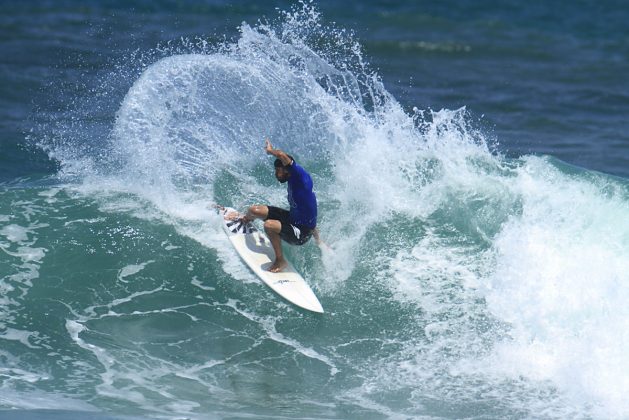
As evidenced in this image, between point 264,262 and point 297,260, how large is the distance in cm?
61

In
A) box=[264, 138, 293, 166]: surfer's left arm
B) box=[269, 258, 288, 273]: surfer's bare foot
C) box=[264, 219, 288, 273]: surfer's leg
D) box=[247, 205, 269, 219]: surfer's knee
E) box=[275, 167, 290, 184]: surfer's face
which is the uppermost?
box=[264, 138, 293, 166]: surfer's left arm

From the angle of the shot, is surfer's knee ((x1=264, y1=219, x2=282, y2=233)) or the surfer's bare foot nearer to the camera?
surfer's knee ((x1=264, y1=219, x2=282, y2=233))

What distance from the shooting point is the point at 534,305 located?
10.9 m

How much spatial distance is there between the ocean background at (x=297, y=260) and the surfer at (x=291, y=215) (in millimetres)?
672

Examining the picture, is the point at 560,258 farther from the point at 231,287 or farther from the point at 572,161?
the point at 572,161

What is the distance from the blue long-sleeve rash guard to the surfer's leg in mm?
204

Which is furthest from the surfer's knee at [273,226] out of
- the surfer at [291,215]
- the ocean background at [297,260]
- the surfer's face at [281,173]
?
the ocean background at [297,260]

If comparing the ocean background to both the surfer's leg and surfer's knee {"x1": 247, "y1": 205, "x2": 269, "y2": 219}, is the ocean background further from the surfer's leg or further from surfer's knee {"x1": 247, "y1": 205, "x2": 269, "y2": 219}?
surfer's knee {"x1": 247, "y1": 205, "x2": 269, "y2": 219}

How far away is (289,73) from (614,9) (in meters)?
20.5

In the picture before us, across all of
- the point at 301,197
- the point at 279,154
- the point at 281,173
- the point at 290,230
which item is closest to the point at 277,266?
the point at 290,230

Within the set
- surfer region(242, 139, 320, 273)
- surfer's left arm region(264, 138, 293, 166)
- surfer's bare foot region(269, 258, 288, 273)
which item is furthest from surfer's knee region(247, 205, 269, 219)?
surfer's left arm region(264, 138, 293, 166)

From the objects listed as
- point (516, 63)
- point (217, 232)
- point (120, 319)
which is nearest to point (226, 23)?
point (516, 63)

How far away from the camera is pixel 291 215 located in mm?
11086

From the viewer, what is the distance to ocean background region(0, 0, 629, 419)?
9688 millimetres
